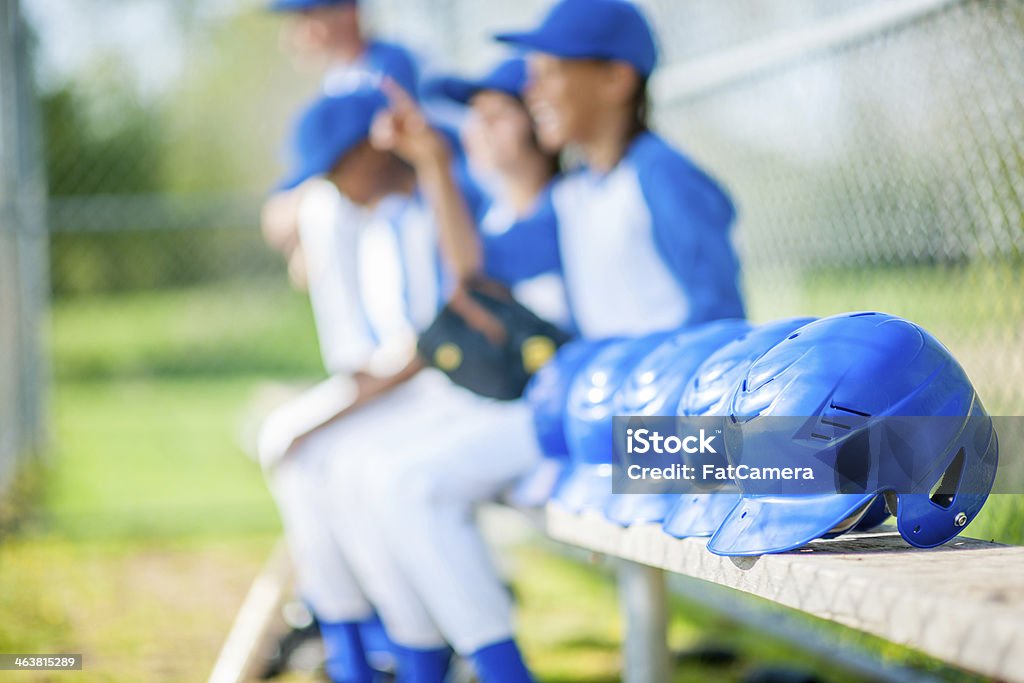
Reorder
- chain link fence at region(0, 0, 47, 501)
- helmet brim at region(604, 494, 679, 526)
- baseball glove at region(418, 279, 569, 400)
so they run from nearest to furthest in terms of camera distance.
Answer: helmet brim at region(604, 494, 679, 526) < baseball glove at region(418, 279, 569, 400) < chain link fence at region(0, 0, 47, 501)

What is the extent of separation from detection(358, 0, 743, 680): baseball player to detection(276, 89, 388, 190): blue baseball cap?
1.88 ft

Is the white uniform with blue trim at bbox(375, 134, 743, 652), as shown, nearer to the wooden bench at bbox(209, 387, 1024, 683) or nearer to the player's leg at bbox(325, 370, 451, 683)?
A: the player's leg at bbox(325, 370, 451, 683)

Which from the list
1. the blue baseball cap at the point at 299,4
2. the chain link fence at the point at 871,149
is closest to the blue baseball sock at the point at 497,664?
the chain link fence at the point at 871,149

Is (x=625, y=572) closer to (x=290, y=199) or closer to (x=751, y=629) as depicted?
(x=751, y=629)

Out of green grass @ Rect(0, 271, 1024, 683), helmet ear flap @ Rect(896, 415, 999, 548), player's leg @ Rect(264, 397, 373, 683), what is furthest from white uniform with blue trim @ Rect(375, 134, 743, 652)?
helmet ear flap @ Rect(896, 415, 999, 548)

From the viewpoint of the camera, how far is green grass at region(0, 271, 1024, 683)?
3436 millimetres

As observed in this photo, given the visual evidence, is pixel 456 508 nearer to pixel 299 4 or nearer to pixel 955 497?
pixel 955 497

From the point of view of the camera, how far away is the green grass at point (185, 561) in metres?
3.44

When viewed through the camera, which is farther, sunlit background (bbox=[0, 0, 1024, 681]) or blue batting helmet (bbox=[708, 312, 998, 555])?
sunlit background (bbox=[0, 0, 1024, 681])

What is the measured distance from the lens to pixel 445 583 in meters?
2.46

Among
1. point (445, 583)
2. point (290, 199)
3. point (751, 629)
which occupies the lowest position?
point (751, 629)

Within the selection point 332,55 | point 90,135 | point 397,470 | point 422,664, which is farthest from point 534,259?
point 90,135

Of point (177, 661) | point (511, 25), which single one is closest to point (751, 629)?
point (177, 661)

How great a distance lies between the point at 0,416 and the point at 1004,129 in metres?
4.99
